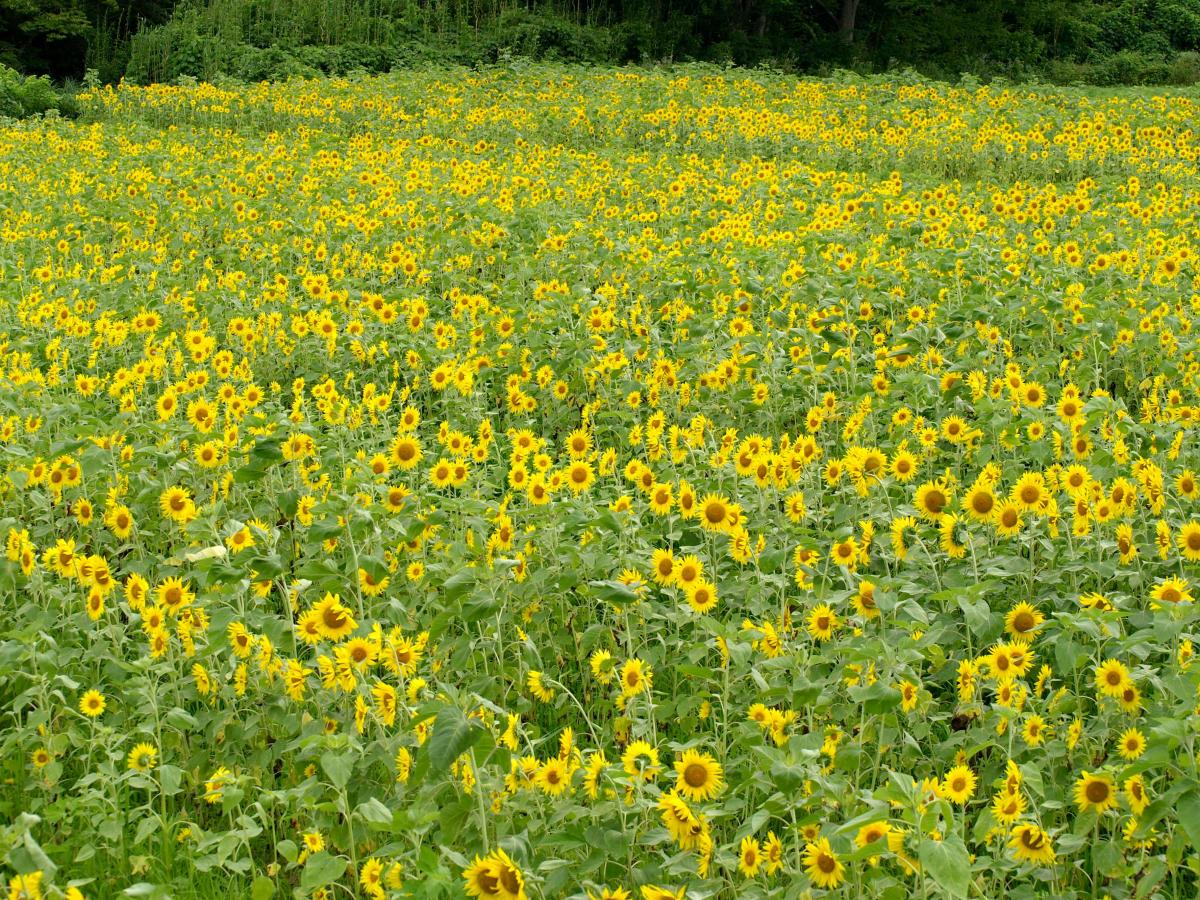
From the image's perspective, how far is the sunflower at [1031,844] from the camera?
2.09 m

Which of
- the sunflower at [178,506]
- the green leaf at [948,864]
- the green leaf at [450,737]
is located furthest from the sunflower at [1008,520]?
the sunflower at [178,506]

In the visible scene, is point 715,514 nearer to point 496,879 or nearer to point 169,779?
point 496,879

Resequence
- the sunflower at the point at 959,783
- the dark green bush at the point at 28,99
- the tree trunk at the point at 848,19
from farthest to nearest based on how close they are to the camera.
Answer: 1. the tree trunk at the point at 848,19
2. the dark green bush at the point at 28,99
3. the sunflower at the point at 959,783

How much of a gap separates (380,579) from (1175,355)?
392cm

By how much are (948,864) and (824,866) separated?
13.4 inches

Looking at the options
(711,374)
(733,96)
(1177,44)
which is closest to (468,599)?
(711,374)

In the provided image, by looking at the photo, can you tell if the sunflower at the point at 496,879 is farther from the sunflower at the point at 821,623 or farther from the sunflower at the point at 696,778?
the sunflower at the point at 821,623

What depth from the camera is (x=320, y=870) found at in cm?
228

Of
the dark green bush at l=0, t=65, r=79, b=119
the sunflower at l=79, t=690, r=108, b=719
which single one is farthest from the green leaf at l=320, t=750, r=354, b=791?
the dark green bush at l=0, t=65, r=79, b=119

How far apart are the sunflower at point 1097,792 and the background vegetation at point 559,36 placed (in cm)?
1932

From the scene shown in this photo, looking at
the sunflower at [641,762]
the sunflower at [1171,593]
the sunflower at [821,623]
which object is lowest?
the sunflower at [641,762]

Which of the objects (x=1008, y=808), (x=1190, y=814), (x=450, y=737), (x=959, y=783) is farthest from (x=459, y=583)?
(x=1190, y=814)

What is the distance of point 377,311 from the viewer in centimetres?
591

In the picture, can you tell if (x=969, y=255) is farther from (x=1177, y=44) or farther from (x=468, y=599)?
(x=1177, y=44)
